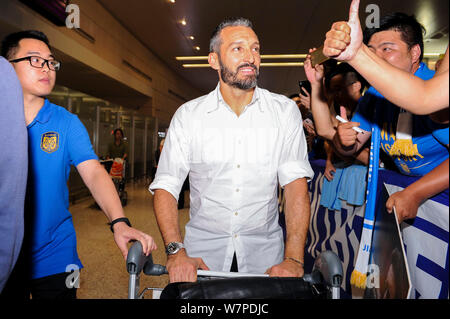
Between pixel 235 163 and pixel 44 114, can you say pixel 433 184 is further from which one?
pixel 44 114

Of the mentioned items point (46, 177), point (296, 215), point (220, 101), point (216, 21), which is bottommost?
point (296, 215)

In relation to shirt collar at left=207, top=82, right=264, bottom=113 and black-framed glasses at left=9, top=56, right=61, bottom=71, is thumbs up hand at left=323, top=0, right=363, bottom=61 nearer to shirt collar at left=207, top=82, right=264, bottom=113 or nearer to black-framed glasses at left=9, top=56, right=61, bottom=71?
shirt collar at left=207, top=82, right=264, bottom=113

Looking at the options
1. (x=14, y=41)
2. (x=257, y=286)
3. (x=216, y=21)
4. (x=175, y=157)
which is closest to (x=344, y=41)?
(x=257, y=286)

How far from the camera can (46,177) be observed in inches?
46.0

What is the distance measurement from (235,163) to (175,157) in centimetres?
25

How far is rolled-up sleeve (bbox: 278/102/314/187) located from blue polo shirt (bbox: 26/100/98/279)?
79cm

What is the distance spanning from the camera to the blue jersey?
0.66m

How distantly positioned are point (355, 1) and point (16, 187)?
73 centimetres

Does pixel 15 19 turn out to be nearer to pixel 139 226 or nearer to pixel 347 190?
pixel 139 226

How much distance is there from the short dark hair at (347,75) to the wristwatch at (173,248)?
1.41m

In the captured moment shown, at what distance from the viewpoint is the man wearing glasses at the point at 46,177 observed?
113 cm

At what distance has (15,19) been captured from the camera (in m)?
4.21

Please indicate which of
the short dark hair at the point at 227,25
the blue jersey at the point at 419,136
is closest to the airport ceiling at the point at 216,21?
→ the short dark hair at the point at 227,25
